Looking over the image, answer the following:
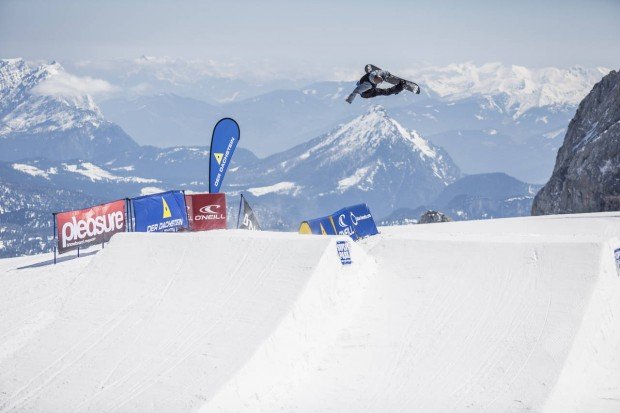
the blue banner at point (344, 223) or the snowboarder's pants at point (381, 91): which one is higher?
the snowboarder's pants at point (381, 91)

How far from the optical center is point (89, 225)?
95.8 ft

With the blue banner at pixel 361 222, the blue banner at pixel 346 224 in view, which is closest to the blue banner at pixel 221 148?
the blue banner at pixel 346 224

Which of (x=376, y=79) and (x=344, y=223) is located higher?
(x=376, y=79)

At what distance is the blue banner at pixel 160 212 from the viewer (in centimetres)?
2831

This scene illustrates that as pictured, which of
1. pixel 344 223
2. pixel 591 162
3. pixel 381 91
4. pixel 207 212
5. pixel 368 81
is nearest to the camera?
pixel 368 81

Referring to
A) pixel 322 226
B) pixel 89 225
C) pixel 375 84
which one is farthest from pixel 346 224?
pixel 89 225

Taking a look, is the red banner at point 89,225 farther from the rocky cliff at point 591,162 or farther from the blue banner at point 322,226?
the rocky cliff at point 591,162

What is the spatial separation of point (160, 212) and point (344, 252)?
884cm

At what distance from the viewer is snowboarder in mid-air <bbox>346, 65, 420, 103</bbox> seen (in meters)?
22.0

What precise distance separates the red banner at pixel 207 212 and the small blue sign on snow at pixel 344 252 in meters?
6.57

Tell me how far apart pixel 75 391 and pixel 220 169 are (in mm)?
16214

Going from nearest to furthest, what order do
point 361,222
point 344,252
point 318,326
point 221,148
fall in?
point 318,326 < point 344,252 < point 361,222 < point 221,148

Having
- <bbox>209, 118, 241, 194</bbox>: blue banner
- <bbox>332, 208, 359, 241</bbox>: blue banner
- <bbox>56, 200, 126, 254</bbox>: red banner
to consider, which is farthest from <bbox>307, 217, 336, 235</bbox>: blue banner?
<bbox>56, 200, 126, 254</bbox>: red banner

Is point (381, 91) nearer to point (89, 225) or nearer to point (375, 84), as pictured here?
point (375, 84)
